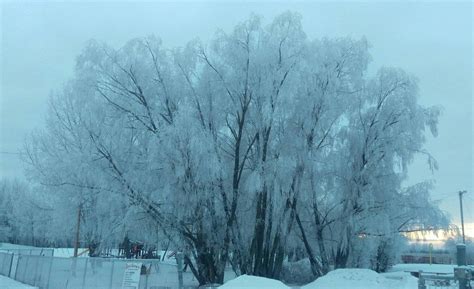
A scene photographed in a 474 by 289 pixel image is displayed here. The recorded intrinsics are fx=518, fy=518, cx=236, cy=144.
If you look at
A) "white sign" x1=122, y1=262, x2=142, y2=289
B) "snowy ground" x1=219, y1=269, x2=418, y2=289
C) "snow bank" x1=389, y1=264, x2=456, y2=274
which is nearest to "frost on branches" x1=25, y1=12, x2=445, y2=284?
"snowy ground" x1=219, y1=269, x2=418, y2=289

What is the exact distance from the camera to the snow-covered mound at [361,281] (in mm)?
20039

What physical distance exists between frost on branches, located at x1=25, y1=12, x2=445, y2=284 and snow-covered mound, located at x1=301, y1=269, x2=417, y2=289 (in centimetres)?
406

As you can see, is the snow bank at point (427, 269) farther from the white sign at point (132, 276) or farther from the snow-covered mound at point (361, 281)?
the white sign at point (132, 276)

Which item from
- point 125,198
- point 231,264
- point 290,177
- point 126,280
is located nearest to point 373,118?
point 290,177

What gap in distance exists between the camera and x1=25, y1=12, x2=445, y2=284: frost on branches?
2262 cm

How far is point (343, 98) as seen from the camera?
25578 millimetres

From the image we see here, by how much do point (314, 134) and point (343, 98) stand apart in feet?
7.87

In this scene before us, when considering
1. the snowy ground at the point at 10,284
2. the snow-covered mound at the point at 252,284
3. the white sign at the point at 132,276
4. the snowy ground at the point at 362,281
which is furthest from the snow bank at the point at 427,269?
the snowy ground at the point at 10,284

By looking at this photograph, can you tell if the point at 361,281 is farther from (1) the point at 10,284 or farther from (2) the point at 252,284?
(1) the point at 10,284

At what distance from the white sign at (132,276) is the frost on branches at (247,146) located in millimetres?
6620

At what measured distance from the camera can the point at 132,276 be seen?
15625mm

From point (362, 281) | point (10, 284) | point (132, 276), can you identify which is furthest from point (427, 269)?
point (10, 284)

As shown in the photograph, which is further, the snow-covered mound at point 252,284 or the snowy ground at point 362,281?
the snowy ground at point 362,281

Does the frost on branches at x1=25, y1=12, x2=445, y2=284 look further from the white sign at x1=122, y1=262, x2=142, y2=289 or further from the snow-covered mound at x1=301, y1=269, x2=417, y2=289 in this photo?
the white sign at x1=122, y1=262, x2=142, y2=289
